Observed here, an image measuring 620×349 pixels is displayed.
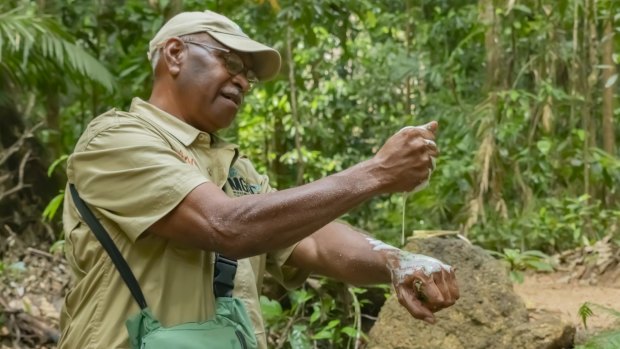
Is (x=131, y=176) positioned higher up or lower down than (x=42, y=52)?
higher up

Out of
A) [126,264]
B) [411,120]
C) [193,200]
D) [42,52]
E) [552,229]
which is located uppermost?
[193,200]

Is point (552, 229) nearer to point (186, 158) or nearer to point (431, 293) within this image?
point (431, 293)

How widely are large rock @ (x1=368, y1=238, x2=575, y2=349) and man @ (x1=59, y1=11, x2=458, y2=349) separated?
1.90 meters

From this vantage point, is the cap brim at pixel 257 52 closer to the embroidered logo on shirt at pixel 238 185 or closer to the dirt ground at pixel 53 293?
the embroidered logo on shirt at pixel 238 185

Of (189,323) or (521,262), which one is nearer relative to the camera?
(189,323)

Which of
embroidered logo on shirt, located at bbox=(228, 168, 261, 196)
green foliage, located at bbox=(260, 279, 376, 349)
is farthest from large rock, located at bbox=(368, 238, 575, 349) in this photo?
embroidered logo on shirt, located at bbox=(228, 168, 261, 196)

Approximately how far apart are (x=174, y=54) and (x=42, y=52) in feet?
16.5

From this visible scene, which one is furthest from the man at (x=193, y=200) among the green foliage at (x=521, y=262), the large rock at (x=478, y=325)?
the green foliage at (x=521, y=262)

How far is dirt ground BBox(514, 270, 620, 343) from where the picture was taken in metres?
5.21

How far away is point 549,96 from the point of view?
27.4 ft

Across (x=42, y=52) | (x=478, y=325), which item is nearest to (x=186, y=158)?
(x=478, y=325)

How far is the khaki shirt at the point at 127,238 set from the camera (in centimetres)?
258

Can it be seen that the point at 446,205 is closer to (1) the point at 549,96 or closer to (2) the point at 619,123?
(1) the point at 549,96

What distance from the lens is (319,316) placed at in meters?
5.67
